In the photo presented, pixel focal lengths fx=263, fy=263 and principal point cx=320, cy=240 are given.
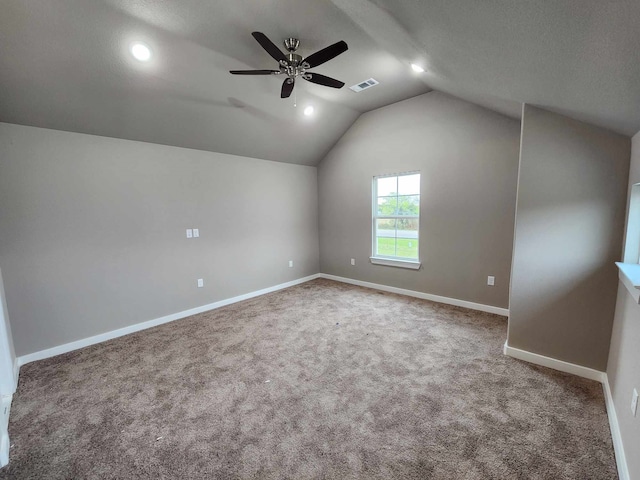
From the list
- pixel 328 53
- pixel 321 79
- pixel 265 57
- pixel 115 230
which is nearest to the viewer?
pixel 328 53

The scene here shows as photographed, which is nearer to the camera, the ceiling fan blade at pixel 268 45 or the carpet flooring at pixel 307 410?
the carpet flooring at pixel 307 410

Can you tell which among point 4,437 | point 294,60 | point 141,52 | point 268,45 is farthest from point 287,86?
point 4,437

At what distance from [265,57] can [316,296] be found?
3.24 meters

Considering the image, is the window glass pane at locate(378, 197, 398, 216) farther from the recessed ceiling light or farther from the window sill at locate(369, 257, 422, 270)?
the recessed ceiling light

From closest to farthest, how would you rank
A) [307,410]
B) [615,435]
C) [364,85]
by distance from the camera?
1. [615,435]
2. [307,410]
3. [364,85]

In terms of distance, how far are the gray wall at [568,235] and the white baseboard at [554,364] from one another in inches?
1.8

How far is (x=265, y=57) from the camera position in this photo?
2.60m

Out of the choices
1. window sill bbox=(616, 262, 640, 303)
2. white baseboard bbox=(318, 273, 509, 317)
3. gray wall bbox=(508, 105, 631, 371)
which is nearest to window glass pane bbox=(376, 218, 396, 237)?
white baseboard bbox=(318, 273, 509, 317)

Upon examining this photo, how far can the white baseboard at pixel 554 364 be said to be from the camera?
2121 mm

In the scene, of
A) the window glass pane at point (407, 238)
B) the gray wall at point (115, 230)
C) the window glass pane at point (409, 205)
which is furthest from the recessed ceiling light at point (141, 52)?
the window glass pane at point (407, 238)

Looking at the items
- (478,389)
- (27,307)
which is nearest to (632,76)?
(478,389)

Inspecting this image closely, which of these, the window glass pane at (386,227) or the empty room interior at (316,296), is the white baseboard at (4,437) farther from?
the window glass pane at (386,227)

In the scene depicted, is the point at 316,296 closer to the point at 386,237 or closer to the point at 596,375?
the point at 386,237

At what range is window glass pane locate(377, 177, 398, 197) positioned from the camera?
4.26 metres
